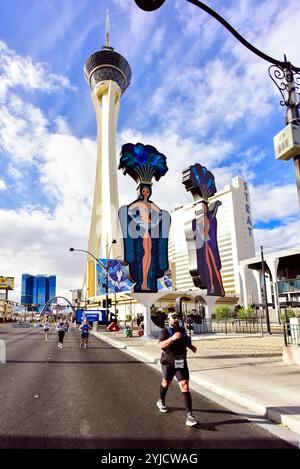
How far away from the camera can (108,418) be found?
6.53 m

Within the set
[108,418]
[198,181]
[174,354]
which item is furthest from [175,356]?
[198,181]

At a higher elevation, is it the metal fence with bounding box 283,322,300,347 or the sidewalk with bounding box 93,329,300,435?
the metal fence with bounding box 283,322,300,347

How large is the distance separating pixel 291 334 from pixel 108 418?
370 inches

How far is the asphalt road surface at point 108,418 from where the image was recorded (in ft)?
17.3

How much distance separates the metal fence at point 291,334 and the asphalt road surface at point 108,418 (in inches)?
218

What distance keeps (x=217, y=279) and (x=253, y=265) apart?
147ft

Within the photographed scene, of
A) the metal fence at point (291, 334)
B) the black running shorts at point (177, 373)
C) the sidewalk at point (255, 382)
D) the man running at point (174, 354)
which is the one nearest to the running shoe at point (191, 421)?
the man running at point (174, 354)

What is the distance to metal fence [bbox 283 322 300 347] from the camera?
13.3 m

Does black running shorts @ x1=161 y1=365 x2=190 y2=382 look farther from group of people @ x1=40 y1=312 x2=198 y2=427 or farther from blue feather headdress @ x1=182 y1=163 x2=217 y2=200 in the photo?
blue feather headdress @ x1=182 y1=163 x2=217 y2=200

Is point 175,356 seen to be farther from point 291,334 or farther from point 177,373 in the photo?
point 291,334

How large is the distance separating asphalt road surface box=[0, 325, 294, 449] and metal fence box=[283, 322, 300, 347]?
555cm

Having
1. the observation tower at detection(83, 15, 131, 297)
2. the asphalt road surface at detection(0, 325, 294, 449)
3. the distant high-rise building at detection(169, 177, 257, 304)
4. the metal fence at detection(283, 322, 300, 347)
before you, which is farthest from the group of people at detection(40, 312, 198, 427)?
the distant high-rise building at detection(169, 177, 257, 304)
